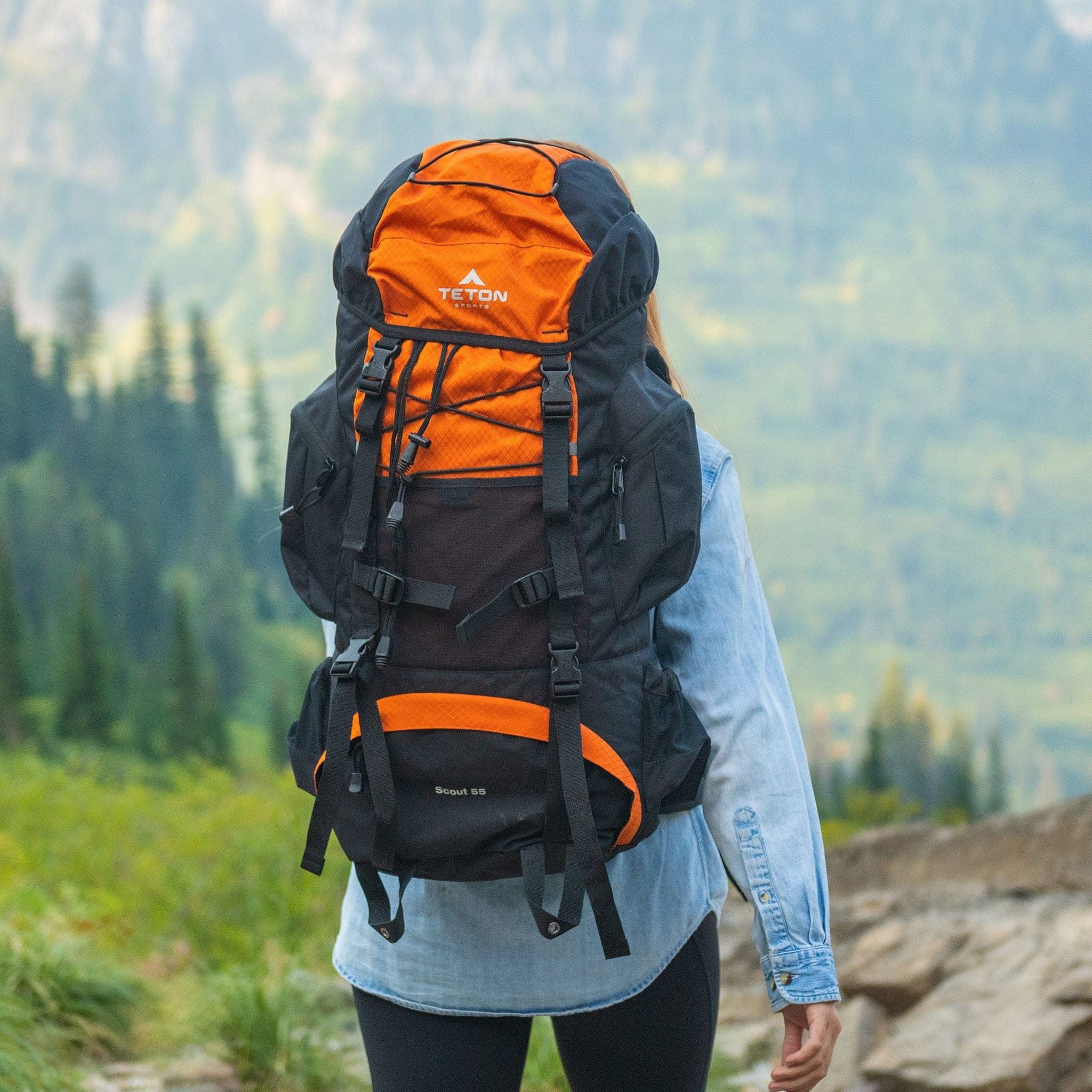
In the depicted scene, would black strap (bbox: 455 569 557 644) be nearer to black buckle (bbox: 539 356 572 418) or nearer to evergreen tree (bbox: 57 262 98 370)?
black buckle (bbox: 539 356 572 418)

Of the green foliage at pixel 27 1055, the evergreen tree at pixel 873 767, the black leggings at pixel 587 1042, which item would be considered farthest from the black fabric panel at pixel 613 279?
the evergreen tree at pixel 873 767

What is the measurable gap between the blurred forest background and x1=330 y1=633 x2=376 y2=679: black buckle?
0.52 metres

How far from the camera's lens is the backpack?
1.18 m

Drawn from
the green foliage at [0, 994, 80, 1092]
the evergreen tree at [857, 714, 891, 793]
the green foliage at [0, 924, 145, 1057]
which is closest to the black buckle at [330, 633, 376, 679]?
the green foliage at [0, 994, 80, 1092]

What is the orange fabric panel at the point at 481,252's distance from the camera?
1.22 meters

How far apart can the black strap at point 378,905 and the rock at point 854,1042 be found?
9.00ft

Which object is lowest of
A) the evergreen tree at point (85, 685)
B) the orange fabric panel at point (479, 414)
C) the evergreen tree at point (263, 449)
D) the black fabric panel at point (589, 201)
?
the evergreen tree at point (85, 685)

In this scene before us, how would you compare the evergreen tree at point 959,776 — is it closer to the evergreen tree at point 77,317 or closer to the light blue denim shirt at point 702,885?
the evergreen tree at point 77,317

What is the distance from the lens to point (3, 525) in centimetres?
1535

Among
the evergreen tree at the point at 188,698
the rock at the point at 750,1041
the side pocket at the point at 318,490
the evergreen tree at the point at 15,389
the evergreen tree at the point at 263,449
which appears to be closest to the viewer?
the side pocket at the point at 318,490

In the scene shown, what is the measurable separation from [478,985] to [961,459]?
9086cm

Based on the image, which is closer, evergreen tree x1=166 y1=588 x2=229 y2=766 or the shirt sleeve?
the shirt sleeve

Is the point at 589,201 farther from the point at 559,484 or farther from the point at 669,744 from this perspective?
the point at 669,744

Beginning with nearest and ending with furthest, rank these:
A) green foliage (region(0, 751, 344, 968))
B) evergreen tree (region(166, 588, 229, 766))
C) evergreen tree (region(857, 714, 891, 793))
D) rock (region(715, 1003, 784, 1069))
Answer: rock (region(715, 1003, 784, 1069))
green foliage (region(0, 751, 344, 968))
evergreen tree (region(166, 588, 229, 766))
evergreen tree (region(857, 714, 891, 793))
